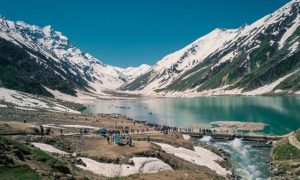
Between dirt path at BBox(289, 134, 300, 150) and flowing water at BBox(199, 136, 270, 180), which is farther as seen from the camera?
dirt path at BBox(289, 134, 300, 150)

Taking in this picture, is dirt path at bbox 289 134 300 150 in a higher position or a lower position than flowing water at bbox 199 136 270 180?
higher

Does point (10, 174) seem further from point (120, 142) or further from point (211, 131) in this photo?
point (211, 131)

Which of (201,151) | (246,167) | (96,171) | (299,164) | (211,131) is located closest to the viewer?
(96,171)

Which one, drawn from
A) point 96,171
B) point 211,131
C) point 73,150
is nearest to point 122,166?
point 96,171

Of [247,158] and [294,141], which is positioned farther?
[294,141]

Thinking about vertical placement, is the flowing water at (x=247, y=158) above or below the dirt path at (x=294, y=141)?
below

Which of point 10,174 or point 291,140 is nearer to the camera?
point 10,174

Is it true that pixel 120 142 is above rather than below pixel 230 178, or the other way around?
above

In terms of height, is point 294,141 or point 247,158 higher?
point 294,141

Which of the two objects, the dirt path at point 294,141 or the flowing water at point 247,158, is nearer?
the flowing water at point 247,158

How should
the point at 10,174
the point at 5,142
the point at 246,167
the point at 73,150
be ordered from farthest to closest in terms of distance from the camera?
the point at 246,167, the point at 73,150, the point at 5,142, the point at 10,174
